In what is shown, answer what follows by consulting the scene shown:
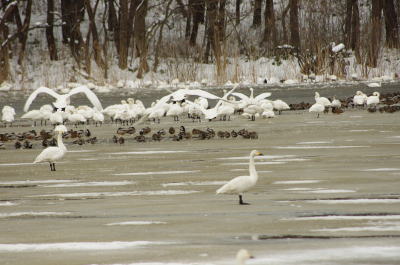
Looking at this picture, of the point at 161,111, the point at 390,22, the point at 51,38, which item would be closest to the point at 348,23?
the point at 390,22

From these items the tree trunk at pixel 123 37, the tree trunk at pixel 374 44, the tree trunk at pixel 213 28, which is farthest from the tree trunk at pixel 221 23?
the tree trunk at pixel 374 44

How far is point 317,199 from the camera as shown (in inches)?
394

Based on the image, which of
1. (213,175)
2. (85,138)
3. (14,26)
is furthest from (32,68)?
(213,175)

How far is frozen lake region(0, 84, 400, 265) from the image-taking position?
7.41m

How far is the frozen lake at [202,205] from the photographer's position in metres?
7.41

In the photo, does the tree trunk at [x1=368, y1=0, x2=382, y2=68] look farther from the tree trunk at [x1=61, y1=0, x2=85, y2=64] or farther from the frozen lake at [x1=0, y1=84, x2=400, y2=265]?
the frozen lake at [x1=0, y1=84, x2=400, y2=265]

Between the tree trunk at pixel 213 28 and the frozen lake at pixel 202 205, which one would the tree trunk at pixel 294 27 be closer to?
the tree trunk at pixel 213 28

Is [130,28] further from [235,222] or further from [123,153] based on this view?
[235,222]

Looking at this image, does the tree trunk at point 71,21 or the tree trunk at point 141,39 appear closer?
the tree trunk at point 141,39

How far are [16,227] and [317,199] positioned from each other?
299 centimetres

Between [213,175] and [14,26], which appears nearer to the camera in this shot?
[213,175]

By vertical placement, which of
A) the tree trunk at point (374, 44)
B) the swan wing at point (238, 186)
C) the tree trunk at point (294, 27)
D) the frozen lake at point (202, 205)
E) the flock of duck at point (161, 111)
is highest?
the tree trunk at point (294, 27)

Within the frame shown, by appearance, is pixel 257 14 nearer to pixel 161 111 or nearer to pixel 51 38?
pixel 51 38

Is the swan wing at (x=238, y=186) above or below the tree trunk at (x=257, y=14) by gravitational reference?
below
